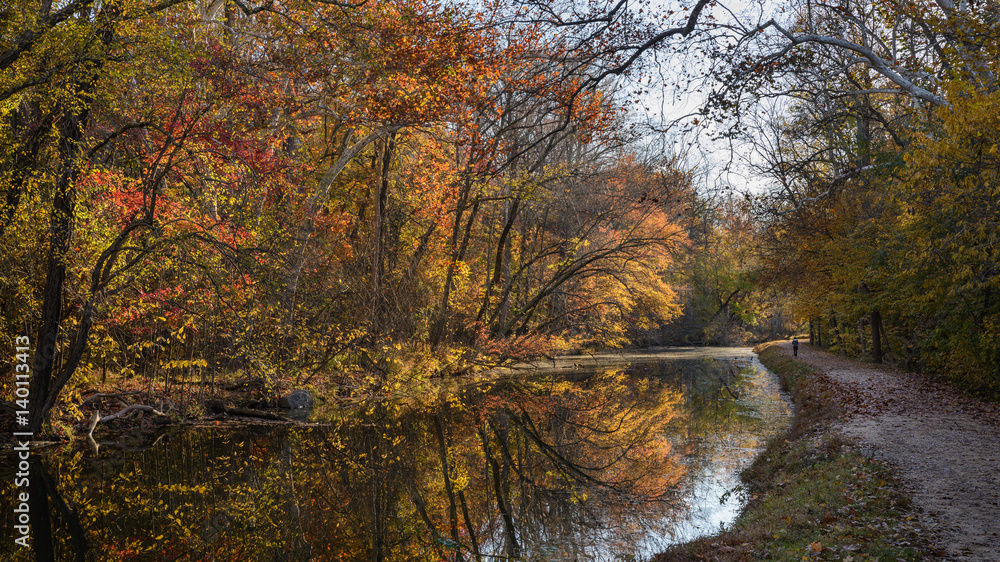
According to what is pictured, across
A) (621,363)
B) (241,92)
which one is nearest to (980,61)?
(241,92)

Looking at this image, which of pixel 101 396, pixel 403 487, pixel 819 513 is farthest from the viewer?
pixel 101 396

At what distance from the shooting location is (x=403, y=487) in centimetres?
909

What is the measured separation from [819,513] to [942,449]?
4.04 m

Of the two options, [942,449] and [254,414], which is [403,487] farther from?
[942,449]

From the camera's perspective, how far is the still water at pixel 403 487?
6754mm

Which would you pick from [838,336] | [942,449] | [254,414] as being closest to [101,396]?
[254,414]

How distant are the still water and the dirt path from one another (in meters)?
1.99

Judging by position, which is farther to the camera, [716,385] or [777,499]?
[716,385]

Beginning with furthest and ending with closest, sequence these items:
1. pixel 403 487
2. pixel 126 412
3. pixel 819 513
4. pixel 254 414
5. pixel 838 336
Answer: pixel 838 336, pixel 254 414, pixel 126 412, pixel 403 487, pixel 819 513

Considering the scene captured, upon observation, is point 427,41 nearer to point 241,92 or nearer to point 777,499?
point 241,92

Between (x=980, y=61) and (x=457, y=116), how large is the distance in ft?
34.2

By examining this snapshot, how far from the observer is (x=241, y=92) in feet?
36.9

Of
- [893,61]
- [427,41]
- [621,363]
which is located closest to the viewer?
[893,61]

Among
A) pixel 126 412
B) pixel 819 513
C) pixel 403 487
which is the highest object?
pixel 126 412
